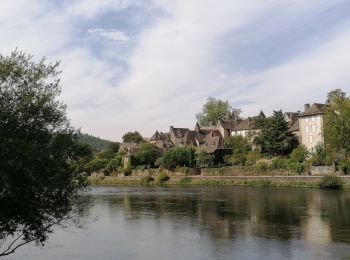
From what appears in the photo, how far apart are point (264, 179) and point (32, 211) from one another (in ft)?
208

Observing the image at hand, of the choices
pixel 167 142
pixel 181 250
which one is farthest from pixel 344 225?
pixel 167 142

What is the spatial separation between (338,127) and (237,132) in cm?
4253

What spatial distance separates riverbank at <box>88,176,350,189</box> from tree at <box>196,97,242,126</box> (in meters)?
38.5

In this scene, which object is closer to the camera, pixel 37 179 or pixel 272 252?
pixel 37 179

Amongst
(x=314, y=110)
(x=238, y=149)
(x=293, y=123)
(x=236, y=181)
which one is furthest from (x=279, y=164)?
(x=293, y=123)

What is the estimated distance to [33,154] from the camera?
1354cm

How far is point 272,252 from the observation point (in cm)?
2191

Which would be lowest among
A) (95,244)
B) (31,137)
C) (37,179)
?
(95,244)

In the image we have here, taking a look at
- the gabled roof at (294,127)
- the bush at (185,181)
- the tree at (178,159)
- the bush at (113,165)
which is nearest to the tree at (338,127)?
the gabled roof at (294,127)

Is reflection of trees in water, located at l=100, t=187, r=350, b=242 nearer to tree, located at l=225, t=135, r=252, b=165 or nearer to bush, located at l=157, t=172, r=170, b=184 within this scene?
tree, located at l=225, t=135, r=252, b=165

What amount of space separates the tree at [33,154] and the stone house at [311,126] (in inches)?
2969

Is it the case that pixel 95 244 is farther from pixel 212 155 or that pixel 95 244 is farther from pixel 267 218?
pixel 212 155

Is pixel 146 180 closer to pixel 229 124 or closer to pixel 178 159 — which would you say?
pixel 178 159

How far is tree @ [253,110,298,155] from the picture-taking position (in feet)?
283
